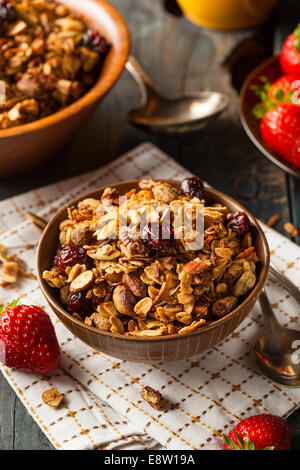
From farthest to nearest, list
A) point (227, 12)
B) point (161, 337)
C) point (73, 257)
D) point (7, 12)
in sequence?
point (227, 12) < point (7, 12) < point (73, 257) < point (161, 337)

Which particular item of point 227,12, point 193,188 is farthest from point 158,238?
point 227,12

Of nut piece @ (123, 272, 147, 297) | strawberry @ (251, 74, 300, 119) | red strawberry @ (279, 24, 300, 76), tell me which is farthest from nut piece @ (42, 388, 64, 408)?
red strawberry @ (279, 24, 300, 76)

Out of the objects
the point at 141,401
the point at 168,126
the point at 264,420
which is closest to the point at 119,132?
the point at 168,126

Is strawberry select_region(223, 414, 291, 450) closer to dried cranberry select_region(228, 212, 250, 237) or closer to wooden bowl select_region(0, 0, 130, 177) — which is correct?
dried cranberry select_region(228, 212, 250, 237)

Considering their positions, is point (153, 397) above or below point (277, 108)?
below

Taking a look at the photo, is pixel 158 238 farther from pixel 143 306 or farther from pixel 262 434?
pixel 262 434

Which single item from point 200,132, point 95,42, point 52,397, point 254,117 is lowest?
point 52,397

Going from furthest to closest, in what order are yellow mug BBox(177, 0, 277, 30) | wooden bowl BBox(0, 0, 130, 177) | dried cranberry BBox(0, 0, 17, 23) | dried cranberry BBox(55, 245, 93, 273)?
1. yellow mug BBox(177, 0, 277, 30)
2. dried cranberry BBox(0, 0, 17, 23)
3. wooden bowl BBox(0, 0, 130, 177)
4. dried cranberry BBox(55, 245, 93, 273)
